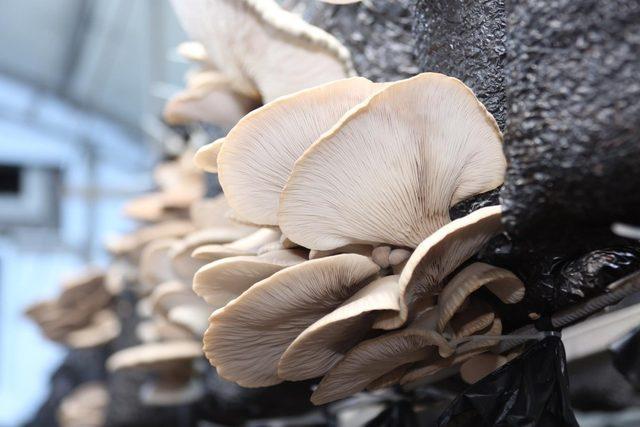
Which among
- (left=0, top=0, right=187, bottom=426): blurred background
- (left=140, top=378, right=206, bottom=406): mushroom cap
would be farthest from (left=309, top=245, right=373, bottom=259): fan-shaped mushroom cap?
(left=0, top=0, right=187, bottom=426): blurred background

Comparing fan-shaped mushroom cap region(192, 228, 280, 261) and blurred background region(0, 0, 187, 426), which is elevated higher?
fan-shaped mushroom cap region(192, 228, 280, 261)

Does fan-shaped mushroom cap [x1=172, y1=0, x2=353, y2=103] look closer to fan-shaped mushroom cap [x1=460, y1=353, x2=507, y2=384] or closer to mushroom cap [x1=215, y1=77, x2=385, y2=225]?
mushroom cap [x1=215, y1=77, x2=385, y2=225]

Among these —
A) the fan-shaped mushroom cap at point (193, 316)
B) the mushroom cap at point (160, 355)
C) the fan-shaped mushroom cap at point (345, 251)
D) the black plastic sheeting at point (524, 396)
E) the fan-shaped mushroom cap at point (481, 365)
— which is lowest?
the mushroom cap at point (160, 355)

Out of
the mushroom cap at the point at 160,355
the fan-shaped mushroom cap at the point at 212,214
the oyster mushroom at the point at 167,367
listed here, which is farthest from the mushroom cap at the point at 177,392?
the fan-shaped mushroom cap at the point at 212,214

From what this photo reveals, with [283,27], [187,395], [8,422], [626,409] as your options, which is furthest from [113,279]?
[8,422]

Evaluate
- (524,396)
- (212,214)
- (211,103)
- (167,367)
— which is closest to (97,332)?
(167,367)

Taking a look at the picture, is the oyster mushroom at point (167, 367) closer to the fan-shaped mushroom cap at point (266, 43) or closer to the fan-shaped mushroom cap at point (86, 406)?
the fan-shaped mushroom cap at point (86, 406)

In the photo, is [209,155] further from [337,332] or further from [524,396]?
[524,396]
